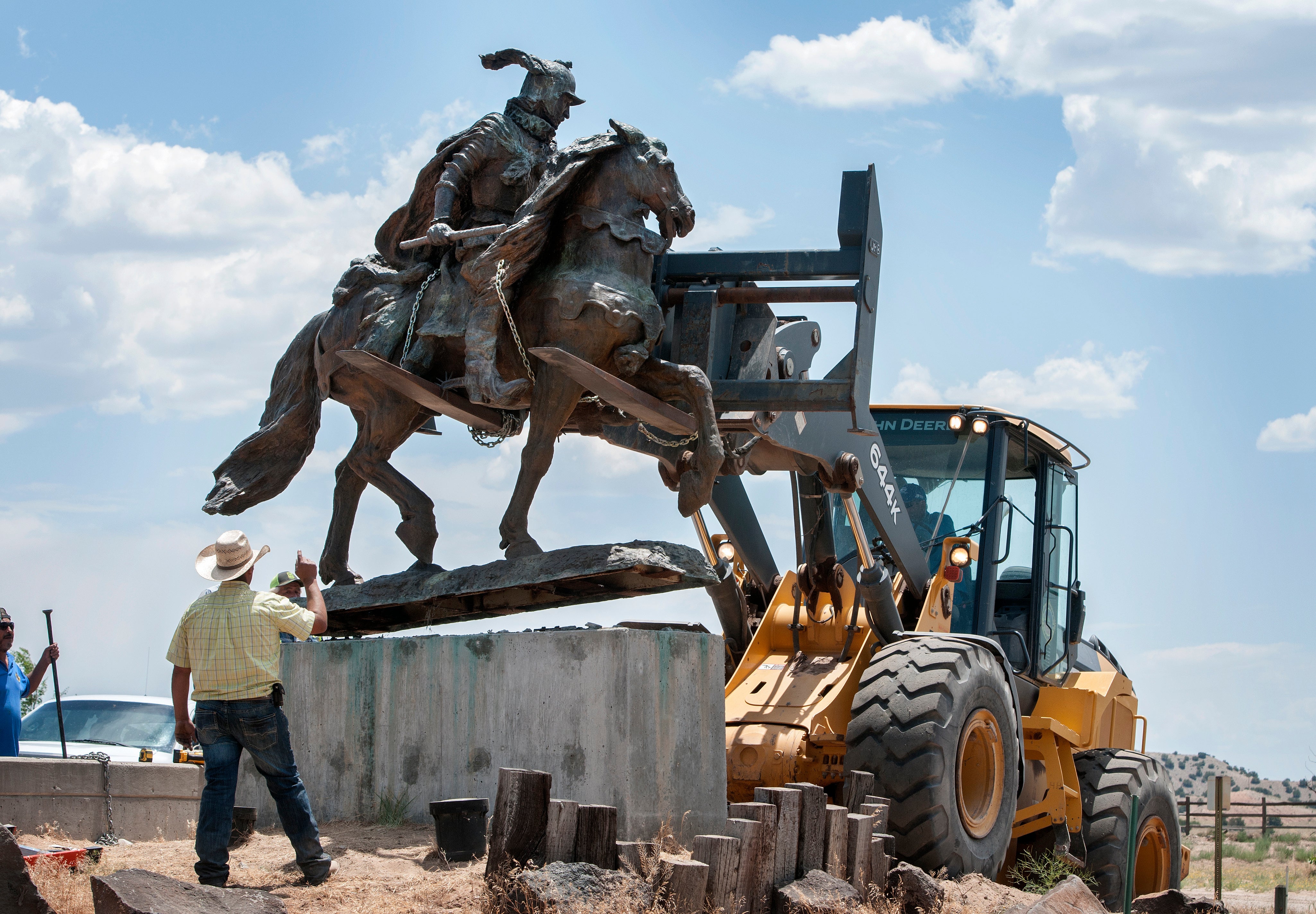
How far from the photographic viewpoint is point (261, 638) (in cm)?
572

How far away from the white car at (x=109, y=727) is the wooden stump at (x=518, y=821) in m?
5.82

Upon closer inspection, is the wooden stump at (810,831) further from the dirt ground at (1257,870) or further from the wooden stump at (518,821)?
the dirt ground at (1257,870)

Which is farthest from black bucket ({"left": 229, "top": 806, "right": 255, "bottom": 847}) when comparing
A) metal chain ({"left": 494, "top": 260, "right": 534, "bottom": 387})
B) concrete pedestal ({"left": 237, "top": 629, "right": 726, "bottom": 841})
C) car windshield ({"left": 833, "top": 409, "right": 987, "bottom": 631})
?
car windshield ({"left": 833, "top": 409, "right": 987, "bottom": 631})

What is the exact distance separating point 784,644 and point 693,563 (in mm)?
2149

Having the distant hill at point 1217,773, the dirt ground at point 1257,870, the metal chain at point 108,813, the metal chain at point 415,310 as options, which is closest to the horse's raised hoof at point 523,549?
the metal chain at point 415,310

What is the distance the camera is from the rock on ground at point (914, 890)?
653cm

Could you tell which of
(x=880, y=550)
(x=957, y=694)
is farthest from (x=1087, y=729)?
(x=957, y=694)

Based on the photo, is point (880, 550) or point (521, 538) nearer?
point (521, 538)

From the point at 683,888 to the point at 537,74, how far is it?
15.1 feet

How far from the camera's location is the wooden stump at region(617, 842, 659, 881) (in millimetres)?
5375

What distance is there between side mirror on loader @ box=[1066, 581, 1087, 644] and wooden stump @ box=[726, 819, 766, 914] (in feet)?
18.6

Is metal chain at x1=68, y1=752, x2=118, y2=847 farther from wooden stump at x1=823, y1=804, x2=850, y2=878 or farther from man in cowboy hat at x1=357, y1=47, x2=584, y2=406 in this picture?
wooden stump at x1=823, y1=804, x2=850, y2=878

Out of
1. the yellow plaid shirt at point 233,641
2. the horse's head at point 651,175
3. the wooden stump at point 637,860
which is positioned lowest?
the wooden stump at point 637,860

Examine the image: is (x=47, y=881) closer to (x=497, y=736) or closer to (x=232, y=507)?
(x=497, y=736)
